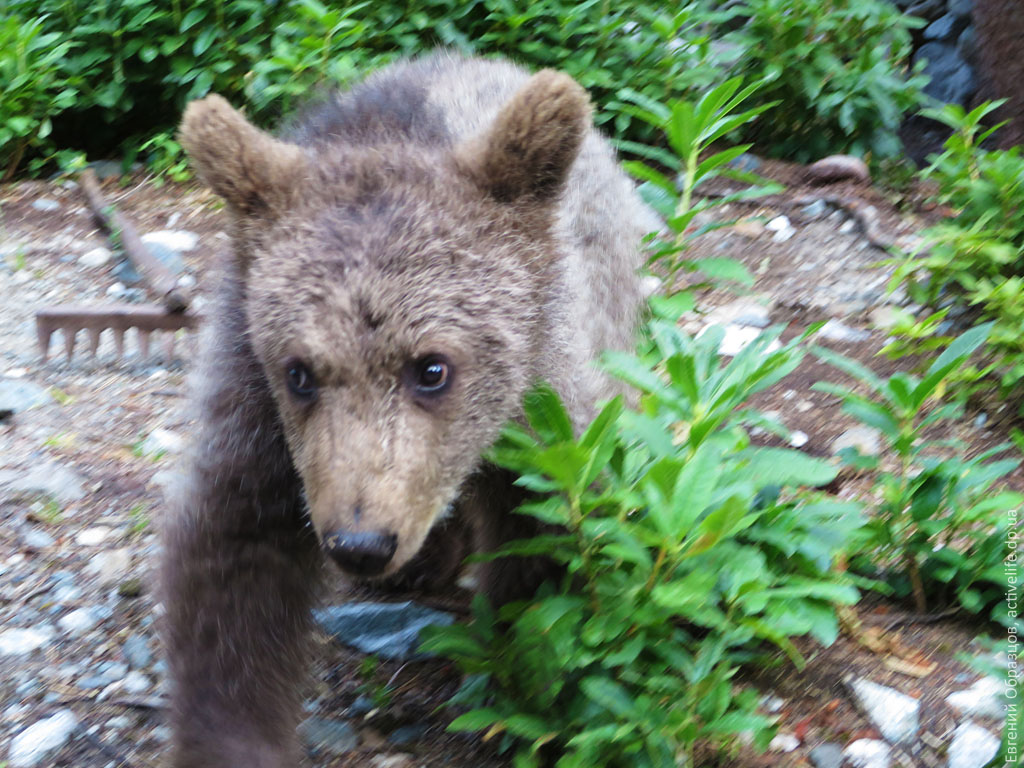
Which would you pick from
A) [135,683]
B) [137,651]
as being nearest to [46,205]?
[137,651]

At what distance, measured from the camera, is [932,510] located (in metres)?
3.28

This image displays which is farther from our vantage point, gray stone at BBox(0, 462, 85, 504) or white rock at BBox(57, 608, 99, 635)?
gray stone at BBox(0, 462, 85, 504)

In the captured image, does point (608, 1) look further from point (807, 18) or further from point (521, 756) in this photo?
point (521, 756)

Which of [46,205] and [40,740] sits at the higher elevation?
[46,205]

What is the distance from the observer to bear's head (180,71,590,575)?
2.63m

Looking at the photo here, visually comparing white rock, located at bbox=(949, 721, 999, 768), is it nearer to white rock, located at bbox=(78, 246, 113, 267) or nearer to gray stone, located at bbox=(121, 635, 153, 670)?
gray stone, located at bbox=(121, 635, 153, 670)

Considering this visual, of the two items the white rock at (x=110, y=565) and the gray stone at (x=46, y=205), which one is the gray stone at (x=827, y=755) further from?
the gray stone at (x=46, y=205)

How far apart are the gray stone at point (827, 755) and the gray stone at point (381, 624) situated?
1327mm

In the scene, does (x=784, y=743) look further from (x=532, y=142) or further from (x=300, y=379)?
(x=532, y=142)

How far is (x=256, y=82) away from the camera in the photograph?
6.05 meters

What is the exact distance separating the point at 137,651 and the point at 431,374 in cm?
158

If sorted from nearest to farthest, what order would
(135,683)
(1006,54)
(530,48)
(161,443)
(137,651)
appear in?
(135,683)
(137,651)
(161,443)
(1006,54)
(530,48)

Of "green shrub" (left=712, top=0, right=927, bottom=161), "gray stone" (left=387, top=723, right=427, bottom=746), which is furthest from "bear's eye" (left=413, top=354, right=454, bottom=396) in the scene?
"green shrub" (left=712, top=0, right=927, bottom=161)

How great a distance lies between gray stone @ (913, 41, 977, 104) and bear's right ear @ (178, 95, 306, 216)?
5.84 m
